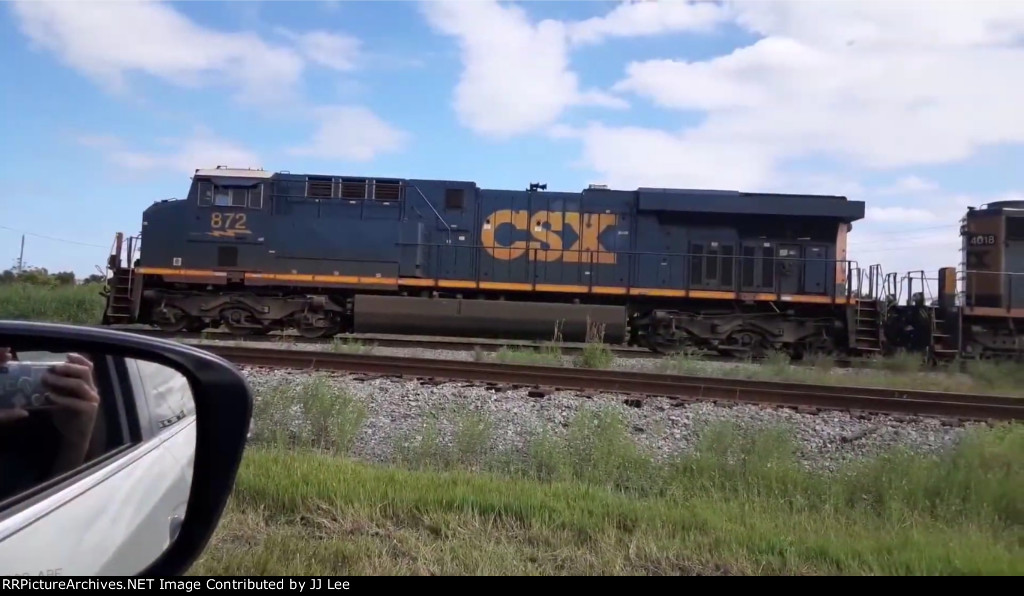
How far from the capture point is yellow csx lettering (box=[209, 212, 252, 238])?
1508 centimetres

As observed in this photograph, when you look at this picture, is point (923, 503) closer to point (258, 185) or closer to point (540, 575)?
point (540, 575)

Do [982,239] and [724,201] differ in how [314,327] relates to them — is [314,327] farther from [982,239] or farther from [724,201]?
[982,239]

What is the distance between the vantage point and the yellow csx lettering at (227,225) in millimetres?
15078

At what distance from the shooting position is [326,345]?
45.2ft

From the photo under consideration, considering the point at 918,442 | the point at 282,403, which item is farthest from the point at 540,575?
the point at 918,442

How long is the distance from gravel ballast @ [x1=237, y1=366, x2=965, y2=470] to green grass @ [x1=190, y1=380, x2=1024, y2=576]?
35 cm

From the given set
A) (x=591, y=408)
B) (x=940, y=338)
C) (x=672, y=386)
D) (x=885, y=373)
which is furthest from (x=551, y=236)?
(x=591, y=408)

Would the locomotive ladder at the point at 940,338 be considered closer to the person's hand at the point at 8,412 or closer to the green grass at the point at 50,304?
the person's hand at the point at 8,412

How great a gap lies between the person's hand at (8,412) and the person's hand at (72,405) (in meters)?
0.08

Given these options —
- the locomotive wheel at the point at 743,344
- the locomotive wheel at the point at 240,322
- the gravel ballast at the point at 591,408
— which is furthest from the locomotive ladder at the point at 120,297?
the locomotive wheel at the point at 743,344

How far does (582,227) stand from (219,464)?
13801 mm

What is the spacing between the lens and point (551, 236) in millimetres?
15531

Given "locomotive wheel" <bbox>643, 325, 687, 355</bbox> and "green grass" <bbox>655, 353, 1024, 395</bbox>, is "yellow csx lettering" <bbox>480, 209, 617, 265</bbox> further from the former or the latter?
"green grass" <bbox>655, 353, 1024, 395</bbox>

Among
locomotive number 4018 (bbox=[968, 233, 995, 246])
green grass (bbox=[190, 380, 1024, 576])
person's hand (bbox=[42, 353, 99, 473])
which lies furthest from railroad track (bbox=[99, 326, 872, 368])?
person's hand (bbox=[42, 353, 99, 473])
